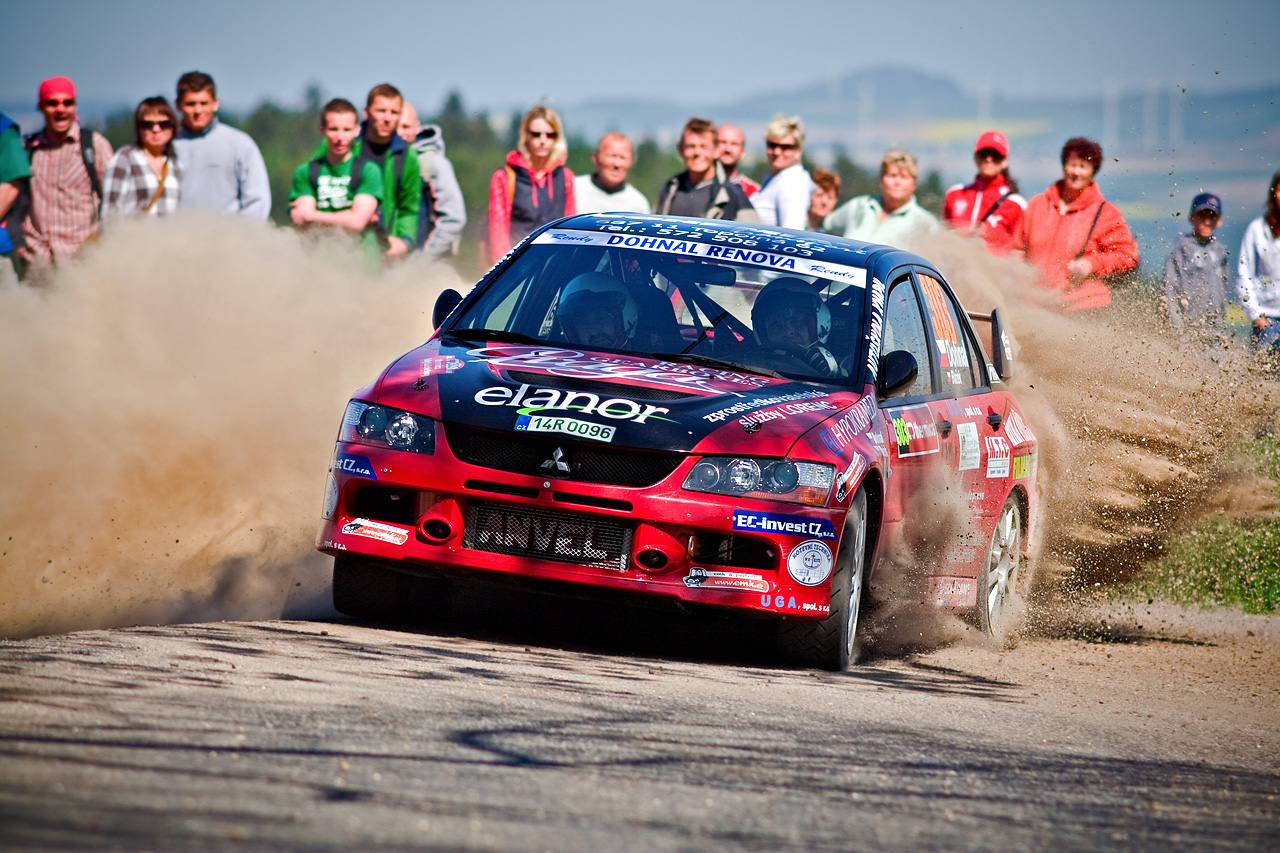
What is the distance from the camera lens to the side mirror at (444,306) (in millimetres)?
7371

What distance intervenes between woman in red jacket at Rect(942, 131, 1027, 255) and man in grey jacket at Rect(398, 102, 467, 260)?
384 centimetres

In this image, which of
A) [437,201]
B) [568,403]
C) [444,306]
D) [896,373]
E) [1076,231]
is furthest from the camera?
[437,201]

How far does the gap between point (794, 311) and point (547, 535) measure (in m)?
1.65

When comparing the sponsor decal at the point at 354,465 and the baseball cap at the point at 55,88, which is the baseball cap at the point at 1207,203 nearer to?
the baseball cap at the point at 55,88

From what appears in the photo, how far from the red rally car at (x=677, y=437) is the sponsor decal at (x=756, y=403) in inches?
0.5

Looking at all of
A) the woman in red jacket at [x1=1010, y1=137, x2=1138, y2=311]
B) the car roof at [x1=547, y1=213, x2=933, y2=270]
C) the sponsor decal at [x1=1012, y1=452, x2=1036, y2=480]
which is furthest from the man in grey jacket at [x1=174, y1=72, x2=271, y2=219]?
the sponsor decal at [x1=1012, y1=452, x2=1036, y2=480]

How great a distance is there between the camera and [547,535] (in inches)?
240

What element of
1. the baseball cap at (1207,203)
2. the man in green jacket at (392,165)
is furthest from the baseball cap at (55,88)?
the baseball cap at (1207,203)

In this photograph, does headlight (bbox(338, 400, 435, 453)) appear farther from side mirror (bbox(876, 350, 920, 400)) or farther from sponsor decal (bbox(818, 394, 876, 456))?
side mirror (bbox(876, 350, 920, 400))

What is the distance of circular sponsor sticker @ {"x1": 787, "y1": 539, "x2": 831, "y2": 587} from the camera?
6.09m

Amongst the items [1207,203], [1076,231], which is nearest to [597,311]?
[1076,231]

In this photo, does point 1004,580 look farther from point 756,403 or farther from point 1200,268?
point 1200,268

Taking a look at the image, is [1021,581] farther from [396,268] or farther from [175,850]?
[175,850]

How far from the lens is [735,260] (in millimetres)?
7375
